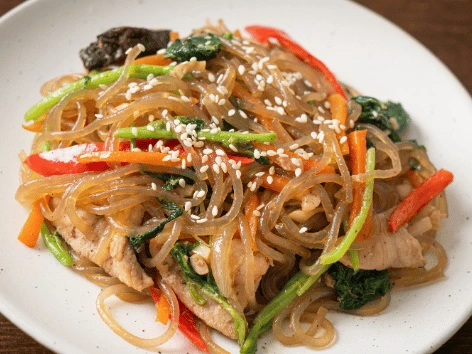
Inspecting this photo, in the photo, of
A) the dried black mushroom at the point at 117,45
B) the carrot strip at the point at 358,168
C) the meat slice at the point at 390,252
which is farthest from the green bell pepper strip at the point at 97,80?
the meat slice at the point at 390,252

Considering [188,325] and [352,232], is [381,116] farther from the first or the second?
[188,325]

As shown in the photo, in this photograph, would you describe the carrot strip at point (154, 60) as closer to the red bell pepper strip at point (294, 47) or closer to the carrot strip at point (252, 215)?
the red bell pepper strip at point (294, 47)

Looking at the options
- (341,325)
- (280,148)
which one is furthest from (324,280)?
(280,148)

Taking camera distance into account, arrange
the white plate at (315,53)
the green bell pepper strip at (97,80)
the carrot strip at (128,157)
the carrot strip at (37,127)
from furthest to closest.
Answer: the carrot strip at (37,127) < the green bell pepper strip at (97,80) < the carrot strip at (128,157) < the white plate at (315,53)

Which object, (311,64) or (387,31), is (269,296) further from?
(387,31)

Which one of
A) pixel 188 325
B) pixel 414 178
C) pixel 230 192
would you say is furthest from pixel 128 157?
pixel 414 178
